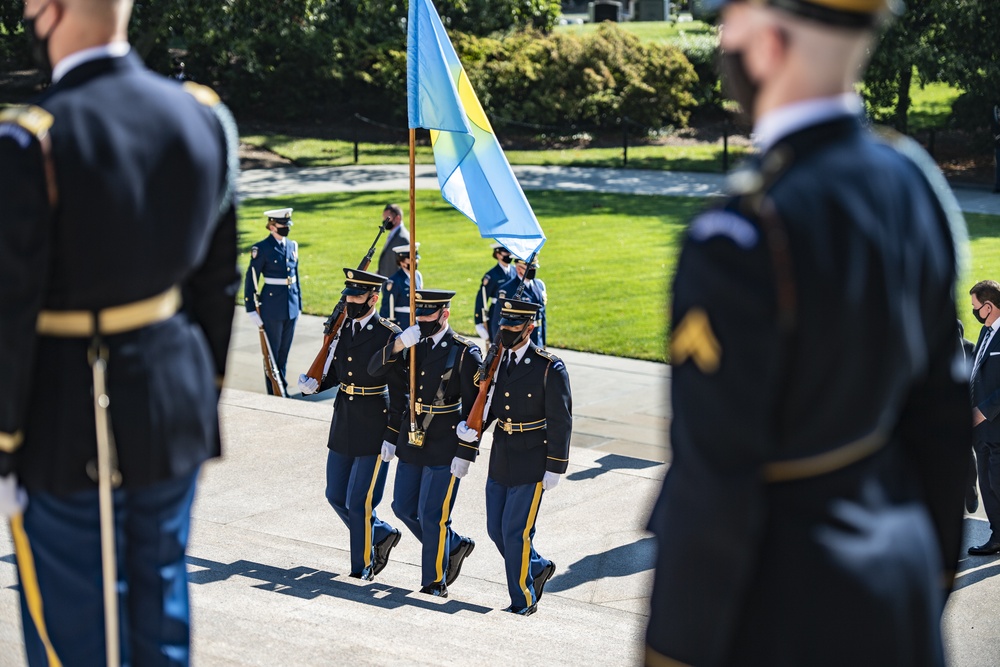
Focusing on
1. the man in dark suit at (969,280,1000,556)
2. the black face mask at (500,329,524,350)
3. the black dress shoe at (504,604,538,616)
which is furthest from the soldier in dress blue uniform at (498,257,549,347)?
the man in dark suit at (969,280,1000,556)

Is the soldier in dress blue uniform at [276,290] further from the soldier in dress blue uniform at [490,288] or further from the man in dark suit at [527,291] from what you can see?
the man in dark suit at [527,291]

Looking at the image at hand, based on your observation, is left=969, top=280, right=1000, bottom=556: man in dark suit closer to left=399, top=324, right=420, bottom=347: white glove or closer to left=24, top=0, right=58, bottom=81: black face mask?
left=399, top=324, right=420, bottom=347: white glove

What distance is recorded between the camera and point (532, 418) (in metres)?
8.09

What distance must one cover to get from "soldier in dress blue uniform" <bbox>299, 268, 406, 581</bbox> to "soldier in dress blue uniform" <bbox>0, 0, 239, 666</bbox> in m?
5.20

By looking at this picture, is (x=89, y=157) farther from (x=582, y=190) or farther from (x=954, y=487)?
(x=582, y=190)

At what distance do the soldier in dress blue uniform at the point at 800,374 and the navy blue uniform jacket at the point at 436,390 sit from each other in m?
6.12

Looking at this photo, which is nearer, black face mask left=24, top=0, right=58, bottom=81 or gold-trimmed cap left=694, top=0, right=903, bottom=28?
gold-trimmed cap left=694, top=0, right=903, bottom=28

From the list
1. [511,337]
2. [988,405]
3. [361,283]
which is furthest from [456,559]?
[988,405]

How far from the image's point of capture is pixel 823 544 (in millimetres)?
2141

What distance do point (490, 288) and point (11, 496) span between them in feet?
32.1

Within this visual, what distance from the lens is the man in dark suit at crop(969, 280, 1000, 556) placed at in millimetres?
8188

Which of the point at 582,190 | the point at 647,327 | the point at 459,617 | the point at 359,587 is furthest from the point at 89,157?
the point at 582,190

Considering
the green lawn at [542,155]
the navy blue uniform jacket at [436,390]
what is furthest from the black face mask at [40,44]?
the green lawn at [542,155]

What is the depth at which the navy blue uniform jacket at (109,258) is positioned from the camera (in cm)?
259
